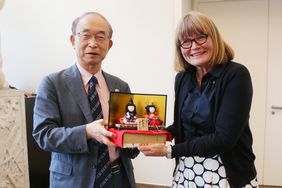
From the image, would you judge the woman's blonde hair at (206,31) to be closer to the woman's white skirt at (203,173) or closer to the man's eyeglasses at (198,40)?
the man's eyeglasses at (198,40)

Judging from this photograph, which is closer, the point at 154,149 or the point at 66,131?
the point at 66,131

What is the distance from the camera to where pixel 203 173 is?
1133 millimetres

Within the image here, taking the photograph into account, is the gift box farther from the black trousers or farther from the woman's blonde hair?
the woman's blonde hair

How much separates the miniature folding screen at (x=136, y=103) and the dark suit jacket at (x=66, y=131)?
10 centimetres

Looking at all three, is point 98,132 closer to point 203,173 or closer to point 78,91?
point 78,91

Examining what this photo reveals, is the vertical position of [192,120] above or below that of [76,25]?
below

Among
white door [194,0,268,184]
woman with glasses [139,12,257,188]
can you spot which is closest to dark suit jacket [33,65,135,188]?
woman with glasses [139,12,257,188]

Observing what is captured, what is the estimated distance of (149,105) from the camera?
47.5 inches

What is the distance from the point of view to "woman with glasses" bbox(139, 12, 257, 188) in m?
1.07

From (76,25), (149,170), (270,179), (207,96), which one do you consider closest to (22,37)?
(149,170)

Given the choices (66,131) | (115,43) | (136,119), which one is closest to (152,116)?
(136,119)

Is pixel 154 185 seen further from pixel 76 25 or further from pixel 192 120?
pixel 76 25

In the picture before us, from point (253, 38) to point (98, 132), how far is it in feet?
8.11

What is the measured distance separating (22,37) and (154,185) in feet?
7.07
